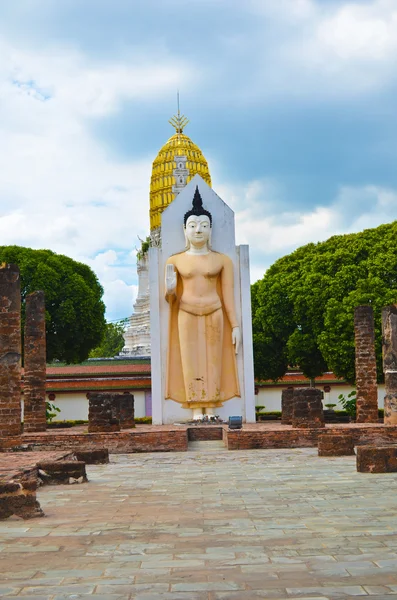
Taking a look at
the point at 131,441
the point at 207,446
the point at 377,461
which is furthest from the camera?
the point at 207,446

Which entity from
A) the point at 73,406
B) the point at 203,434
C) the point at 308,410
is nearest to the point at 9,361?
the point at 203,434

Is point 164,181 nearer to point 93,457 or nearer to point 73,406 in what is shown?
point 73,406

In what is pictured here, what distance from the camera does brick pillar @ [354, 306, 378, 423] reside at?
19.4 metres

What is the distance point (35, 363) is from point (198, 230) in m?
5.71

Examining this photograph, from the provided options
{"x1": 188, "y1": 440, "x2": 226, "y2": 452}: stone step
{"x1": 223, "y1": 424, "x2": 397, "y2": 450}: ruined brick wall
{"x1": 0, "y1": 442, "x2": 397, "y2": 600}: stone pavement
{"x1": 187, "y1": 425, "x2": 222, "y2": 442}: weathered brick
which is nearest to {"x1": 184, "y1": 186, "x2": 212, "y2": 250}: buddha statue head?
{"x1": 187, "y1": 425, "x2": 222, "y2": 442}: weathered brick

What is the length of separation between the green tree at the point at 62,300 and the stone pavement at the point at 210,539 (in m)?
19.7

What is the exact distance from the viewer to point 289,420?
19219 mm

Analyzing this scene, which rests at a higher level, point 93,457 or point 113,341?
point 113,341

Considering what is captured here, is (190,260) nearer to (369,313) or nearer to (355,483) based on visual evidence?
(369,313)

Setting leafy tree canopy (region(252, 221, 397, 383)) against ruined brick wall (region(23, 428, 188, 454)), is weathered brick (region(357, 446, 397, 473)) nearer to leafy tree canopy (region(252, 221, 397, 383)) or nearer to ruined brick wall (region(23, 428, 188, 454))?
ruined brick wall (region(23, 428, 188, 454))

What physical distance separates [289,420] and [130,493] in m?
10.5

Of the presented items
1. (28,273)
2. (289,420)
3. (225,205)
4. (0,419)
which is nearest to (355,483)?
(0,419)

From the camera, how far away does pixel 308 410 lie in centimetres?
1638

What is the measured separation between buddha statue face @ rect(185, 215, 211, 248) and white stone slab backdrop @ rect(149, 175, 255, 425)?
1.86 feet
